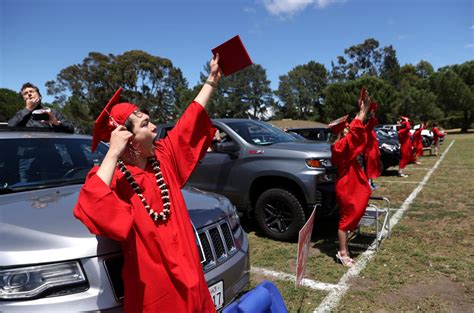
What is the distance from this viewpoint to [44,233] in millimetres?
1985

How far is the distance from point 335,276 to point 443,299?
107cm

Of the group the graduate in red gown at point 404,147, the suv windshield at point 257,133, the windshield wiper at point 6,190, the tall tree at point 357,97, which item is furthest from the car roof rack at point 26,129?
the tall tree at point 357,97

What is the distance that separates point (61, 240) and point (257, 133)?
4.42 metres

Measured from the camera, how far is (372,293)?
12.7 ft

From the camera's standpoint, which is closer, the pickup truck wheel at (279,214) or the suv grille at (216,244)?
the suv grille at (216,244)

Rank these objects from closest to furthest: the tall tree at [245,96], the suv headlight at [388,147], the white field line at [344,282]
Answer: the white field line at [344,282]
the suv headlight at [388,147]
the tall tree at [245,96]

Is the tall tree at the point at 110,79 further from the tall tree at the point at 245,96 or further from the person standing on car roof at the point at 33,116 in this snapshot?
the person standing on car roof at the point at 33,116

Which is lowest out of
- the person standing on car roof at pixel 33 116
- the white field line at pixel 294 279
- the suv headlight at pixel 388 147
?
the white field line at pixel 294 279

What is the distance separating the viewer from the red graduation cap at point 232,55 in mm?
2430

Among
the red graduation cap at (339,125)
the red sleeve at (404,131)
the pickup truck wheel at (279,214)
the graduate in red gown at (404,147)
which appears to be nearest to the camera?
the red graduation cap at (339,125)

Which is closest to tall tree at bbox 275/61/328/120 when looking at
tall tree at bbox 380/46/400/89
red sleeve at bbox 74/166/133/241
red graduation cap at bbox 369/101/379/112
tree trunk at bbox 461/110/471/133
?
tall tree at bbox 380/46/400/89

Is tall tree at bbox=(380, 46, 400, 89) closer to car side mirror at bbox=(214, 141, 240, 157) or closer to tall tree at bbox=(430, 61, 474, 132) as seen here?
tall tree at bbox=(430, 61, 474, 132)

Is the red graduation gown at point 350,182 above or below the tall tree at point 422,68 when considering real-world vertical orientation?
below

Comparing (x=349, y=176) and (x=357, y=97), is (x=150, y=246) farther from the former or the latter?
(x=357, y=97)
